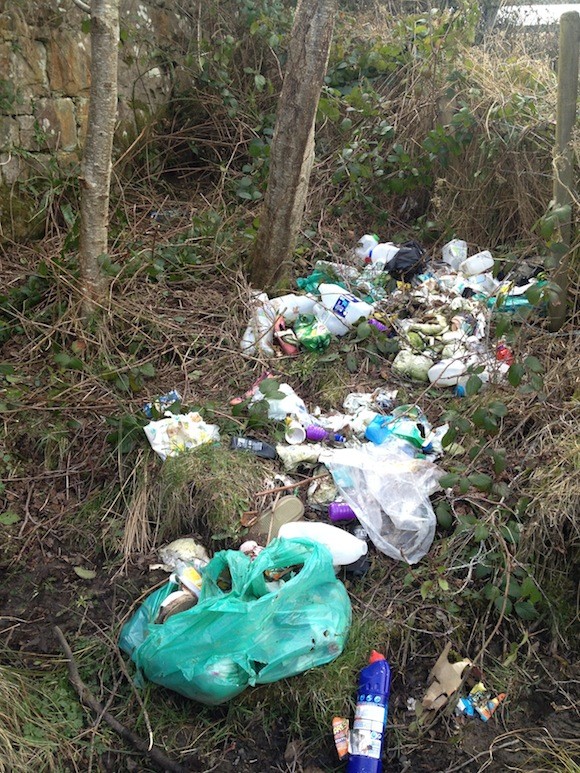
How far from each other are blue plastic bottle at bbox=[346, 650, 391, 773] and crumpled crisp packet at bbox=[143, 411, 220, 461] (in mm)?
1107

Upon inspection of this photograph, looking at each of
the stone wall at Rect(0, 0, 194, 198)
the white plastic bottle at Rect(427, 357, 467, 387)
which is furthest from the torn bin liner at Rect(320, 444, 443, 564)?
the stone wall at Rect(0, 0, 194, 198)

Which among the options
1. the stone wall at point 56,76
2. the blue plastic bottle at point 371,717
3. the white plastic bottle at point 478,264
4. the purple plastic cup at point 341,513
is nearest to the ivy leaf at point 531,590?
the blue plastic bottle at point 371,717

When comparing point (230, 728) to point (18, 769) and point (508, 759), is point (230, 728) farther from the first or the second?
point (508, 759)

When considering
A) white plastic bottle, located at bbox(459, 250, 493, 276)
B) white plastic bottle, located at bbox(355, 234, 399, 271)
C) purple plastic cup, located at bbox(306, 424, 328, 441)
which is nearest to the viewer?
purple plastic cup, located at bbox(306, 424, 328, 441)

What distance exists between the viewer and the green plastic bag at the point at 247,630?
2.18 metres

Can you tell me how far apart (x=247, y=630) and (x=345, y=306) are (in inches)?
77.2

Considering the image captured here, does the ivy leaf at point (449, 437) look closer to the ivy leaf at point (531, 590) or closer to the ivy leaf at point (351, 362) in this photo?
the ivy leaf at point (531, 590)

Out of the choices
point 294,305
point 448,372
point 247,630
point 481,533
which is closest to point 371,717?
point 247,630

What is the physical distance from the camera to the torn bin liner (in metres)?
2.66

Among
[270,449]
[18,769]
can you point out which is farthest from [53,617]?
[270,449]

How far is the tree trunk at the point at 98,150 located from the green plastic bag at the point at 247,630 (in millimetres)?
1709

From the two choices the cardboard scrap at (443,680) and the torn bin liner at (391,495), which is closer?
the cardboard scrap at (443,680)

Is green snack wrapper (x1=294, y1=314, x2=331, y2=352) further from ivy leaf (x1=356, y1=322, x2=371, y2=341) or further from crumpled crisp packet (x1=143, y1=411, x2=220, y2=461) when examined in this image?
crumpled crisp packet (x1=143, y1=411, x2=220, y2=461)

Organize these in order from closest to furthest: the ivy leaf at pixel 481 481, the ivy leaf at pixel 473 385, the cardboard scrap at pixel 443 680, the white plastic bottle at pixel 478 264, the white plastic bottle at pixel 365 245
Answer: the cardboard scrap at pixel 443 680, the ivy leaf at pixel 481 481, the ivy leaf at pixel 473 385, the white plastic bottle at pixel 478 264, the white plastic bottle at pixel 365 245
